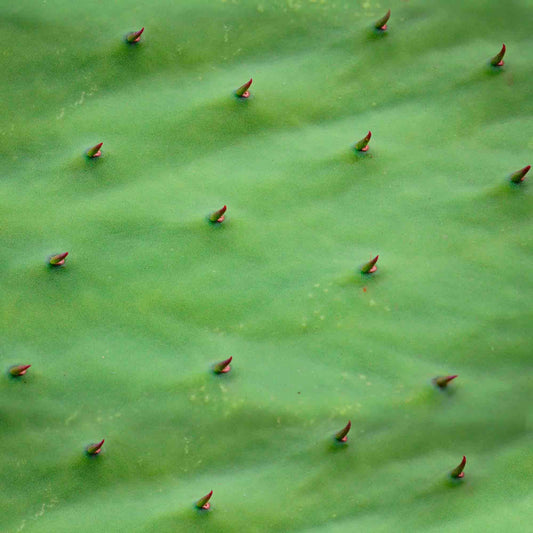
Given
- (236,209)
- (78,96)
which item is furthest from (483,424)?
(78,96)

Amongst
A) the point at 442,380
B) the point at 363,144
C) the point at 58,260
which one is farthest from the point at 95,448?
the point at 363,144

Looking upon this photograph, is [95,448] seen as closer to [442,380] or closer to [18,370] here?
[18,370]

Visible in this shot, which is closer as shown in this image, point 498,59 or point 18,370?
point 18,370

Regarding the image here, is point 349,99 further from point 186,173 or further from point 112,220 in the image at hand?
point 112,220

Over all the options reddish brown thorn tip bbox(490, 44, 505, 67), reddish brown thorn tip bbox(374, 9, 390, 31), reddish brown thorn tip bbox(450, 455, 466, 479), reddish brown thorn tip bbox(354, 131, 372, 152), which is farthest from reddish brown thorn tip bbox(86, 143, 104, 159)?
reddish brown thorn tip bbox(450, 455, 466, 479)

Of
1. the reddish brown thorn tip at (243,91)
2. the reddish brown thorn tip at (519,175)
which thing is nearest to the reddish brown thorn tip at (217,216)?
the reddish brown thorn tip at (243,91)
